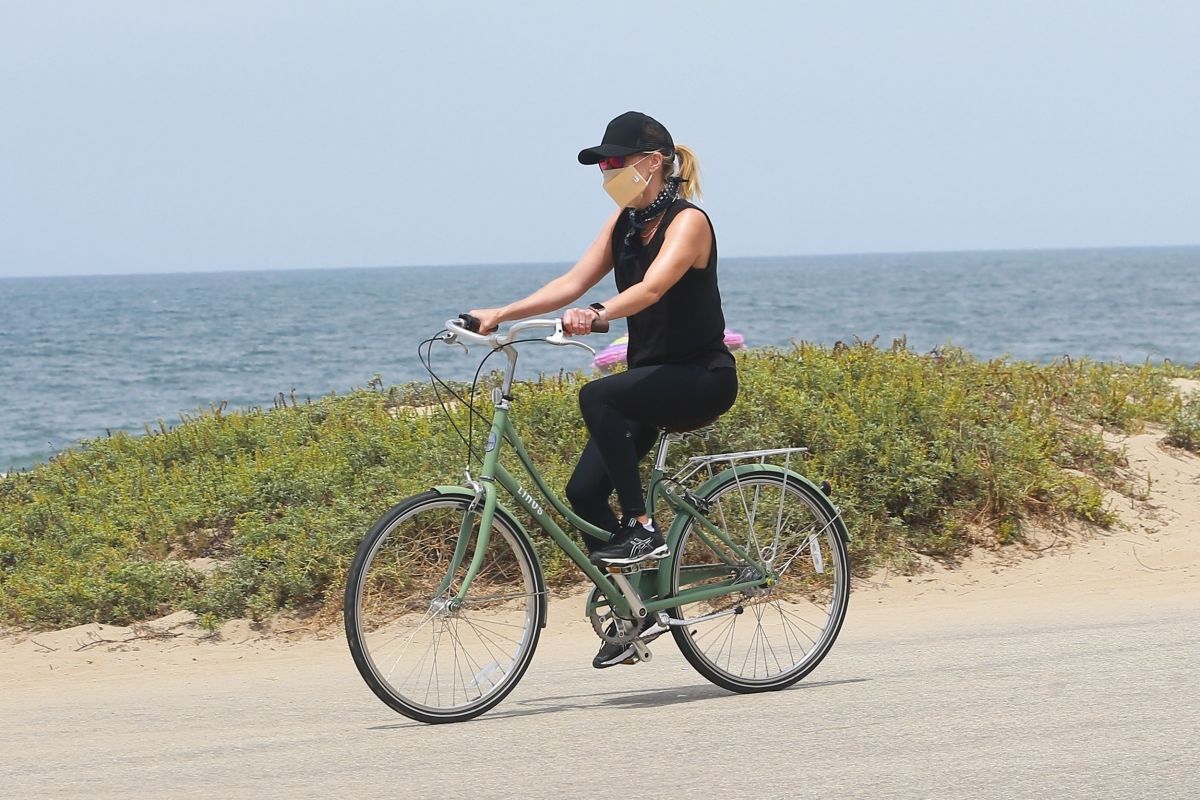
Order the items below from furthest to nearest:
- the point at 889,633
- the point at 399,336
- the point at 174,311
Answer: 1. the point at 174,311
2. the point at 399,336
3. the point at 889,633

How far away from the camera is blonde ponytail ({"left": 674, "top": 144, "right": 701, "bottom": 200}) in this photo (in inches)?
227

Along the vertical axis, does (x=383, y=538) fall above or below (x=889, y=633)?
above

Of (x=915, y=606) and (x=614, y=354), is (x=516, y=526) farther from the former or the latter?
(x=614, y=354)

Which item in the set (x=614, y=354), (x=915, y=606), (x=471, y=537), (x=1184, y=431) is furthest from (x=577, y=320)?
(x=614, y=354)

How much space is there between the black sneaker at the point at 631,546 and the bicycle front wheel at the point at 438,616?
280 millimetres

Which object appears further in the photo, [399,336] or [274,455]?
[399,336]

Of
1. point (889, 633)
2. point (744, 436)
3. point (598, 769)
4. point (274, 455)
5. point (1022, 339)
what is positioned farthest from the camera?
point (1022, 339)

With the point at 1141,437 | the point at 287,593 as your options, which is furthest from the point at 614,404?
the point at 1141,437

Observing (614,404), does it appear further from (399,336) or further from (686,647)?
(399,336)

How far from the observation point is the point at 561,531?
5.64m

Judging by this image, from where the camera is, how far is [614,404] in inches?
217

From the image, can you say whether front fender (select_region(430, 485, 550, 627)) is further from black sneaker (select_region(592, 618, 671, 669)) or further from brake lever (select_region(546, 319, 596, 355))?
brake lever (select_region(546, 319, 596, 355))

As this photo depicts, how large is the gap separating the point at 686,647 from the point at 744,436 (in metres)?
3.17

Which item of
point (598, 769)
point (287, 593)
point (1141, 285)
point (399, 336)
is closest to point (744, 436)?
point (287, 593)
